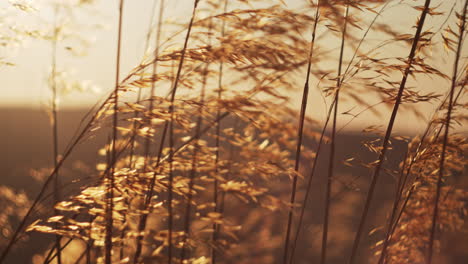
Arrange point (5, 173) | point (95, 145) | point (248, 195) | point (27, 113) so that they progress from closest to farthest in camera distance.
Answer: point (248, 195) < point (5, 173) < point (95, 145) < point (27, 113)

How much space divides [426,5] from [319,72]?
0.36 metres

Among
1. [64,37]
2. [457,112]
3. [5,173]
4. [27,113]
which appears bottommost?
[5,173]

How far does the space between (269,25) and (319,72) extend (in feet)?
0.82

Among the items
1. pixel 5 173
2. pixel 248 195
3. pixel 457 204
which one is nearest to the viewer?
pixel 248 195

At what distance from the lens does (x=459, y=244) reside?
174cm

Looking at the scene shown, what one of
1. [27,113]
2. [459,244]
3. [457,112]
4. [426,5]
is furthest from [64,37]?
[27,113]

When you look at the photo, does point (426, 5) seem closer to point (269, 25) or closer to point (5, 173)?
point (269, 25)

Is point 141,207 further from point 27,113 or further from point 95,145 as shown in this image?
point 27,113

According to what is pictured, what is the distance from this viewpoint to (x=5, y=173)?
10109 millimetres

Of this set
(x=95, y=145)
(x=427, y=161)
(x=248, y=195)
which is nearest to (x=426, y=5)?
(x=427, y=161)

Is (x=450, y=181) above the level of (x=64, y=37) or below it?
below

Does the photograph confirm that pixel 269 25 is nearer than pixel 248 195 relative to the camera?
Yes

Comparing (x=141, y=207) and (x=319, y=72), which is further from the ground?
(x=319, y=72)

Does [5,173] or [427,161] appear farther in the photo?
[5,173]
